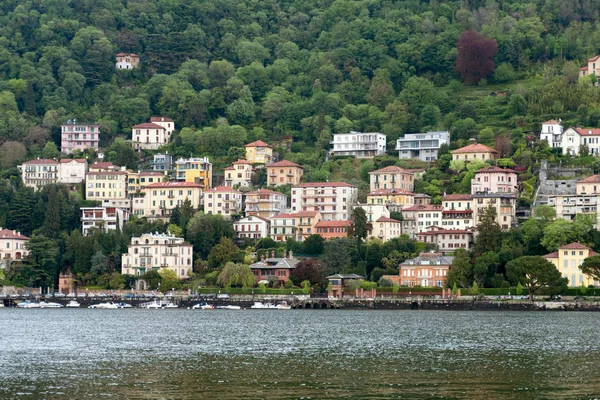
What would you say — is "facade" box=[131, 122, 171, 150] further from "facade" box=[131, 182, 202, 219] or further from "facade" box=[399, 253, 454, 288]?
"facade" box=[399, 253, 454, 288]

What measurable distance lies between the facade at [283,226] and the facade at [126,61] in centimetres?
5816

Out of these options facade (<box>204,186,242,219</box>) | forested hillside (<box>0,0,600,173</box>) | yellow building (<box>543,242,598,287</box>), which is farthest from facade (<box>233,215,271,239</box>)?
yellow building (<box>543,242,598,287</box>)

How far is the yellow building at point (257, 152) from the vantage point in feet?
460

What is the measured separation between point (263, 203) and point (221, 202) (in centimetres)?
432

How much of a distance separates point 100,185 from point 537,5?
245 feet

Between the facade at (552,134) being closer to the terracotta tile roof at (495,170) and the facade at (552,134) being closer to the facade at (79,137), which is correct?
the terracotta tile roof at (495,170)

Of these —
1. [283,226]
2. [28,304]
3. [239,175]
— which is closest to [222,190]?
[239,175]

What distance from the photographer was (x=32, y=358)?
54.3m

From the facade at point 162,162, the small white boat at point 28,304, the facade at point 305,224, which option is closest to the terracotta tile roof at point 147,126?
the facade at point 162,162

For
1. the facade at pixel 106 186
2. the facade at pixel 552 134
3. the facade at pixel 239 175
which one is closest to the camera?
the facade at pixel 552 134

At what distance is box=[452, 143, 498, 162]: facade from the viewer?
421 ft

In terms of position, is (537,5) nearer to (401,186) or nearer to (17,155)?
(401,186)

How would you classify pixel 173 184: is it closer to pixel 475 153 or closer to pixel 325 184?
pixel 325 184

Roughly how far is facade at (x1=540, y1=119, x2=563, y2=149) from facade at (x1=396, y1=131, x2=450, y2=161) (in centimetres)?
1165
